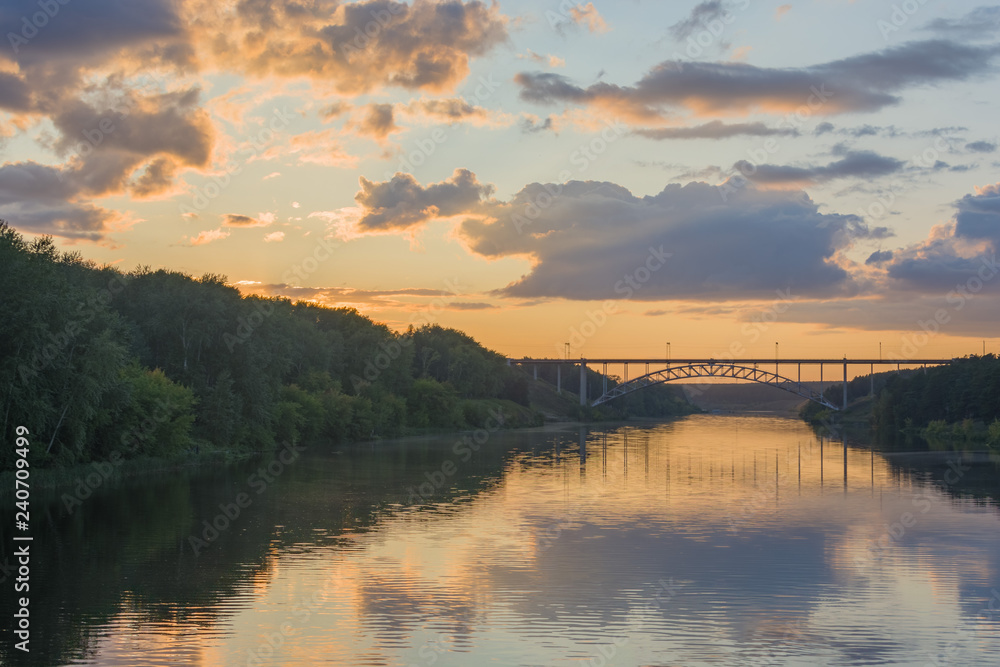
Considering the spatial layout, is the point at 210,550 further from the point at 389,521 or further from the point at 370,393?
the point at 370,393

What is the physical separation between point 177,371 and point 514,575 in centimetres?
4590

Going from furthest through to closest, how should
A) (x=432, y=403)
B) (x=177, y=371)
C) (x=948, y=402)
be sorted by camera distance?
1. (x=948, y=402)
2. (x=432, y=403)
3. (x=177, y=371)

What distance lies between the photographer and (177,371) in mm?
64875

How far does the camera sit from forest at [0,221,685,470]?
4038cm

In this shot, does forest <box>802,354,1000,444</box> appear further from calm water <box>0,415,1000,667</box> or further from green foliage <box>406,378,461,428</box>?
calm water <box>0,415,1000,667</box>

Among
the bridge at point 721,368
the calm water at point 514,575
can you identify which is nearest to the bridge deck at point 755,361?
the bridge at point 721,368

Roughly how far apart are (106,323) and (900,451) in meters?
64.1

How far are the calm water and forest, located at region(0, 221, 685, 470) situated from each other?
425 cm

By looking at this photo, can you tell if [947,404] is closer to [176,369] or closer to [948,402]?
[948,402]

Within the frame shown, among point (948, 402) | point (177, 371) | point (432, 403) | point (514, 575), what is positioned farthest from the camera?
point (948, 402)

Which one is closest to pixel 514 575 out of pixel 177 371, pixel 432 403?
pixel 177 371

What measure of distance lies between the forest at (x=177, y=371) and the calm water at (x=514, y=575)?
14.0 feet

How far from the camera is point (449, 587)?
23.4m

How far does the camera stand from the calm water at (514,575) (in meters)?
18.1
